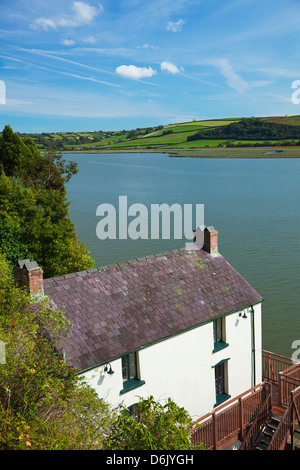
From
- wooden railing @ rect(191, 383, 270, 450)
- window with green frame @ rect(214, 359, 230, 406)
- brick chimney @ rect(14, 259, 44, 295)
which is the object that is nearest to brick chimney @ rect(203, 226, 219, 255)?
window with green frame @ rect(214, 359, 230, 406)

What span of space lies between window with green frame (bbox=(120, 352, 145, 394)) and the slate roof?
1.97ft

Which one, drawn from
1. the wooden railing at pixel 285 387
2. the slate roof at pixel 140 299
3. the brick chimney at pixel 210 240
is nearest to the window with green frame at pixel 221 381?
the slate roof at pixel 140 299

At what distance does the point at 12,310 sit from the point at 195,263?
961 cm

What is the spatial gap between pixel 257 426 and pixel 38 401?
34.5 feet

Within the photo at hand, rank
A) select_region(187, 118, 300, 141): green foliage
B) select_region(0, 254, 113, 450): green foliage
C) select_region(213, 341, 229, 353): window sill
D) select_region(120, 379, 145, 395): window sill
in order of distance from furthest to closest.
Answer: select_region(187, 118, 300, 141): green foliage, select_region(213, 341, 229, 353): window sill, select_region(120, 379, 145, 395): window sill, select_region(0, 254, 113, 450): green foliage

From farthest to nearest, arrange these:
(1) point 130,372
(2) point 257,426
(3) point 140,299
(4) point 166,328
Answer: (3) point 140,299, (4) point 166,328, (2) point 257,426, (1) point 130,372

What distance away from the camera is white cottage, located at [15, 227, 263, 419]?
50.9ft

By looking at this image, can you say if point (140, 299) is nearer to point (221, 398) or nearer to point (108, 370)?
point (108, 370)

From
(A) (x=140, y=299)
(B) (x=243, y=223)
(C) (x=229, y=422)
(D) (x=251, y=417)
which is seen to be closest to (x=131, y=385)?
(A) (x=140, y=299)

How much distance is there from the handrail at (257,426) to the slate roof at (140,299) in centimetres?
414

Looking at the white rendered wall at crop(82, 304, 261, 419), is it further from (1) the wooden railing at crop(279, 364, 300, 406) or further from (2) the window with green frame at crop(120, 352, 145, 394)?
(1) the wooden railing at crop(279, 364, 300, 406)

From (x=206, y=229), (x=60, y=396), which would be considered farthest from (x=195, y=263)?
(x=60, y=396)

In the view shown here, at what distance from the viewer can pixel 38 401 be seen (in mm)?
10148

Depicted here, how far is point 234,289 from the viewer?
797 inches
